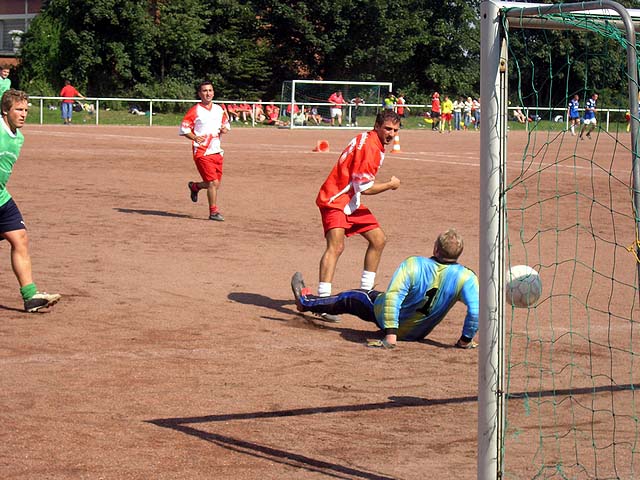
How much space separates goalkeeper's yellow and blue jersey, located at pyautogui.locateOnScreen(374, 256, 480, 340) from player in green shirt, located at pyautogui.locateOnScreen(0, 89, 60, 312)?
9.41 feet

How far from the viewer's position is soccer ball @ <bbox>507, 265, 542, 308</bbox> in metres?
5.89

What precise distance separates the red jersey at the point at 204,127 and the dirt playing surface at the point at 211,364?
100 centimetres

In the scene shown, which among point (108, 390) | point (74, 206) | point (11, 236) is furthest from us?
point (74, 206)

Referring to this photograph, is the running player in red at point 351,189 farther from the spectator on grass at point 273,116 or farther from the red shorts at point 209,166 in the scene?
the spectator on grass at point 273,116

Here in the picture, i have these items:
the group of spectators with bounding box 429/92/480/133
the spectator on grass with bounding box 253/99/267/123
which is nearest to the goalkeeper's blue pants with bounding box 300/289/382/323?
the spectator on grass with bounding box 253/99/267/123

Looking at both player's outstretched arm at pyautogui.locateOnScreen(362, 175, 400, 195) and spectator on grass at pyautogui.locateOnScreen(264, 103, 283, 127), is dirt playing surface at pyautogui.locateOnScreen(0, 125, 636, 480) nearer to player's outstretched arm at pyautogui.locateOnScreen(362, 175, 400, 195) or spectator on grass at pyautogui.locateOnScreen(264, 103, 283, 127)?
player's outstretched arm at pyautogui.locateOnScreen(362, 175, 400, 195)

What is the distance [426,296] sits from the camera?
7770mm

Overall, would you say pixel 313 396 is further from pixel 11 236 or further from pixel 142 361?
pixel 11 236

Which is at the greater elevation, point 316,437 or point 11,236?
point 11,236

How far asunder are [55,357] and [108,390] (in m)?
0.95

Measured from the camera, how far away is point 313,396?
21.6 feet

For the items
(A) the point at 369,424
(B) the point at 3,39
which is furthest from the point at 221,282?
(B) the point at 3,39

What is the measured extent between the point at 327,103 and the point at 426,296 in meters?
37.0

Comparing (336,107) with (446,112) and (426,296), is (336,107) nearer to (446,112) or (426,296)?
(446,112)
